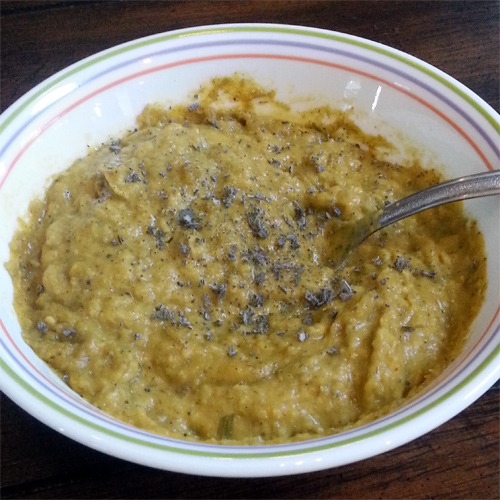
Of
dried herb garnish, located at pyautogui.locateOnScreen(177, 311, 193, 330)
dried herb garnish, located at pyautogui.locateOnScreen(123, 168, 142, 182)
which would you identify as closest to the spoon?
dried herb garnish, located at pyautogui.locateOnScreen(177, 311, 193, 330)

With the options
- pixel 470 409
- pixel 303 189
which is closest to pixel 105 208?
pixel 303 189

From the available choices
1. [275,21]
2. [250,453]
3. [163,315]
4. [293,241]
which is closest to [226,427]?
[250,453]

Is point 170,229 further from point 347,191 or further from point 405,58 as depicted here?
point 405,58

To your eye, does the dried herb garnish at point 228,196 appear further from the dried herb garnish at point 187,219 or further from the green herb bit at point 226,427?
the green herb bit at point 226,427

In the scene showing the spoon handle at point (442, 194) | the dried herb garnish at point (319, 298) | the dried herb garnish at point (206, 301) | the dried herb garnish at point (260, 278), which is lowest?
the dried herb garnish at point (319, 298)

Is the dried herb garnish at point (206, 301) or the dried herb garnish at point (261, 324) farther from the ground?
the dried herb garnish at point (206, 301)

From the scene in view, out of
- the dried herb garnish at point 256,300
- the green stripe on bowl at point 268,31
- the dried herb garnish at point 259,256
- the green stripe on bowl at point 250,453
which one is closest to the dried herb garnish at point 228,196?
the dried herb garnish at point 259,256

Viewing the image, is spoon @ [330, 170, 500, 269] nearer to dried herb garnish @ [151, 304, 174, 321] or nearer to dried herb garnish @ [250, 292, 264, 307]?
dried herb garnish @ [250, 292, 264, 307]
